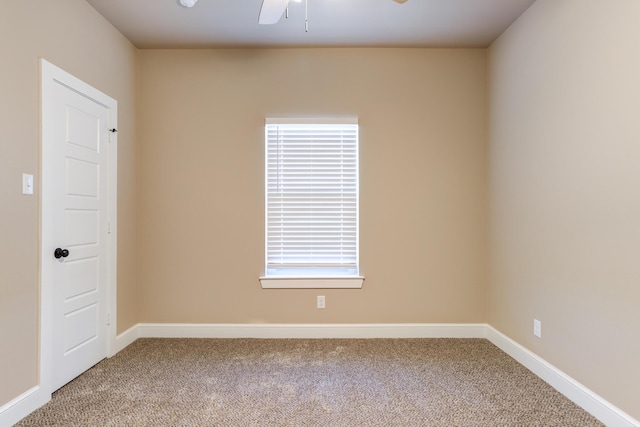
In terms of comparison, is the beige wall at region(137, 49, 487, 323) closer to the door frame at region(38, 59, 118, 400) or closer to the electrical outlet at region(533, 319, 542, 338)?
the electrical outlet at region(533, 319, 542, 338)

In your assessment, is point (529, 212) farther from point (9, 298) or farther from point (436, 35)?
point (9, 298)

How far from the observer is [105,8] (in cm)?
271

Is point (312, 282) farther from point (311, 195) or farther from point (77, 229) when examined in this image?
point (77, 229)

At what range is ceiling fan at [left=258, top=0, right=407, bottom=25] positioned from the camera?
1.96m

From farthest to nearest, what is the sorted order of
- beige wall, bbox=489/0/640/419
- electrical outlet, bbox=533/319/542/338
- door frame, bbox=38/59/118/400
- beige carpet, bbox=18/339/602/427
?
electrical outlet, bbox=533/319/542/338 → door frame, bbox=38/59/118/400 → beige carpet, bbox=18/339/602/427 → beige wall, bbox=489/0/640/419

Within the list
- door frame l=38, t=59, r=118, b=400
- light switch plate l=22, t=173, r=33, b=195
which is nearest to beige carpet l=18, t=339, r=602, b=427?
door frame l=38, t=59, r=118, b=400

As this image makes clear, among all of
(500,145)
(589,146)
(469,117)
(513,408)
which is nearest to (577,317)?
(513,408)

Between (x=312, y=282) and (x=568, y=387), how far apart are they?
2102 millimetres

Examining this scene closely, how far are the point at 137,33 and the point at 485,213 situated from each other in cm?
371

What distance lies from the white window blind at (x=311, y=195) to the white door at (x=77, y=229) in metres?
1.43

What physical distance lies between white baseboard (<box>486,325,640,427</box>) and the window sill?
141cm

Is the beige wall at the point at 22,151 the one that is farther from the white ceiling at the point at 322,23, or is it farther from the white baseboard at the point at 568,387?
the white baseboard at the point at 568,387

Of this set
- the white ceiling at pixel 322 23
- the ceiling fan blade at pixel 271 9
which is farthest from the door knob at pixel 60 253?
the ceiling fan blade at pixel 271 9

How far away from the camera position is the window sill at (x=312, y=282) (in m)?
3.34
